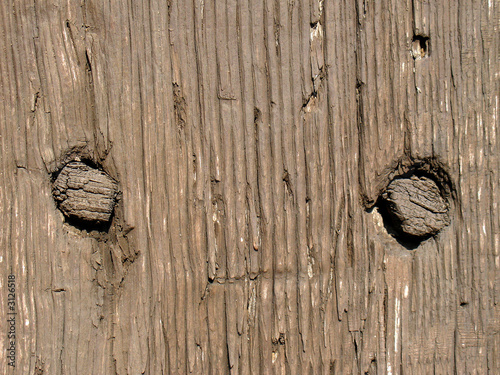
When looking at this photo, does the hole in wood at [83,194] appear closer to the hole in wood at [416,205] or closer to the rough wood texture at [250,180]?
the rough wood texture at [250,180]

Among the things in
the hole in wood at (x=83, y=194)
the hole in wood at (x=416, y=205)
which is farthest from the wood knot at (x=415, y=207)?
the hole in wood at (x=83, y=194)

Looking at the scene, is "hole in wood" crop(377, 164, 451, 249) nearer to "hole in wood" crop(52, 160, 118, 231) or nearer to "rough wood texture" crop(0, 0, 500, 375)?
"rough wood texture" crop(0, 0, 500, 375)

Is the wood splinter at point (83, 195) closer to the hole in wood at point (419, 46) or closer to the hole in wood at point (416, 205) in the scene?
the hole in wood at point (416, 205)

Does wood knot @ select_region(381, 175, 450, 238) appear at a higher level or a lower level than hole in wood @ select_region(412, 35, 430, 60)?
lower

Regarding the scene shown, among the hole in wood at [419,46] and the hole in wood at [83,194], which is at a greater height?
the hole in wood at [419,46]

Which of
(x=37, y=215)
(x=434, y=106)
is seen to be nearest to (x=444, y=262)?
(x=434, y=106)

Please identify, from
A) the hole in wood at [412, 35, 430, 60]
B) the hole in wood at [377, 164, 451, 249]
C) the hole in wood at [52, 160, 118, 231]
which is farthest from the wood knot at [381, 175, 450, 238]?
the hole in wood at [52, 160, 118, 231]

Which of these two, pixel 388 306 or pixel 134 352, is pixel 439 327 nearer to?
pixel 388 306
